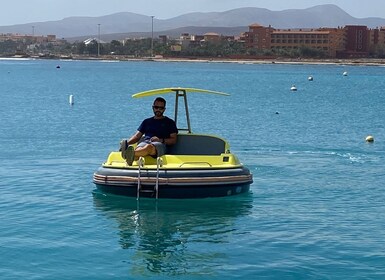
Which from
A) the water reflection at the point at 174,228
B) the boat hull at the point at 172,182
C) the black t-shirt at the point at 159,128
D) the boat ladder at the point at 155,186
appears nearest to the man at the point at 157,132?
the black t-shirt at the point at 159,128

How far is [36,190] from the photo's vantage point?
19016 mm

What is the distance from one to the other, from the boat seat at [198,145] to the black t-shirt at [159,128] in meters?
0.44

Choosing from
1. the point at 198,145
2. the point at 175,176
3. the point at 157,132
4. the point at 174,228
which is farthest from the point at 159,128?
the point at 174,228

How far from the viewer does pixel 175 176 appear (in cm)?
1681

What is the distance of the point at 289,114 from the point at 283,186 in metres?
28.5

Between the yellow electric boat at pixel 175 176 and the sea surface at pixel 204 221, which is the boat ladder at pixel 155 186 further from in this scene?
the sea surface at pixel 204 221

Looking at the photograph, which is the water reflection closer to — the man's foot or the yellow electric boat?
the yellow electric boat

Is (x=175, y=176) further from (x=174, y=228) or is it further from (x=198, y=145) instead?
(x=198, y=145)

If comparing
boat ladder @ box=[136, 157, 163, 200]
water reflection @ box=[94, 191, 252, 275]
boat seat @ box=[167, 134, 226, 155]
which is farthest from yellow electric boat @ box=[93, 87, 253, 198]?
boat seat @ box=[167, 134, 226, 155]

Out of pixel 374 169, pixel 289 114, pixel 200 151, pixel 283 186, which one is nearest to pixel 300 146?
pixel 374 169

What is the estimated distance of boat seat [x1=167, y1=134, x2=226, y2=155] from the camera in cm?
1839

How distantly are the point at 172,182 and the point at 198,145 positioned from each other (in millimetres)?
1847

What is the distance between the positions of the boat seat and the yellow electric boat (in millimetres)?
367

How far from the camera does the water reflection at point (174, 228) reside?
13.1 meters
